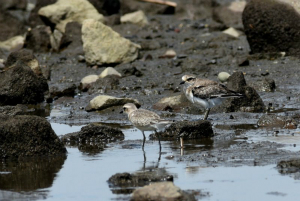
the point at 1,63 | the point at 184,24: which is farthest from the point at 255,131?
the point at 184,24

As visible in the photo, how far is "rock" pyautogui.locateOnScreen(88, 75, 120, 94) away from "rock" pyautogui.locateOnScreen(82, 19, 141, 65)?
2.08 metres

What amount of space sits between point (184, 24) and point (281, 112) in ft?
39.4

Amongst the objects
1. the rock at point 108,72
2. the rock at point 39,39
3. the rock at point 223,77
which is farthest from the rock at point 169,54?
the rock at point 39,39

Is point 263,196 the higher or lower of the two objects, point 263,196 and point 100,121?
the higher

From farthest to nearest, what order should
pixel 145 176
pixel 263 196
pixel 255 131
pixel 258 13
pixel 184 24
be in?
pixel 184 24
pixel 258 13
pixel 255 131
pixel 145 176
pixel 263 196

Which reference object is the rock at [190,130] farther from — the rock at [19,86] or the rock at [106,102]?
the rock at [19,86]

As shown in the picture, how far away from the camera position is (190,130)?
11445 millimetres

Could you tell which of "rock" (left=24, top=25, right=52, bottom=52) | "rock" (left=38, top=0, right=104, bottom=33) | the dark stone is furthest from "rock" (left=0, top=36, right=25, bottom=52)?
the dark stone

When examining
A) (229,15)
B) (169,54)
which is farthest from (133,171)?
(229,15)

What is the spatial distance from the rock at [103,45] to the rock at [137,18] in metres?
5.96

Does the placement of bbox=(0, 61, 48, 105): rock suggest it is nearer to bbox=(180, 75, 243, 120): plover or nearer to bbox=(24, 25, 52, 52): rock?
bbox=(180, 75, 243, 120): plover

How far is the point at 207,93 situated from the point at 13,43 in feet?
40.4

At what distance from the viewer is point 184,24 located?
25.1 m

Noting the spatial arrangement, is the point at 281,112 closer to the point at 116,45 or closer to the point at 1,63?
the point at 116,45
